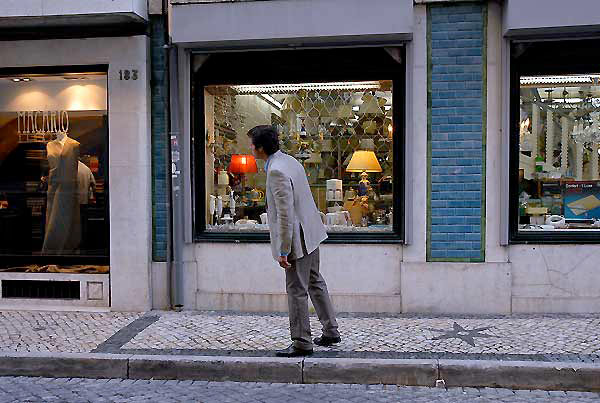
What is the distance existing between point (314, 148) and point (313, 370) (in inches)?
124

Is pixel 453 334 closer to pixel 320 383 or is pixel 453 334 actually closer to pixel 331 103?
pixel 320 383

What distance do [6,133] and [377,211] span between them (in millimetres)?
4800

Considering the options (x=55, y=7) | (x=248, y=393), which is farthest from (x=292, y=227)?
(x=55, y=7)

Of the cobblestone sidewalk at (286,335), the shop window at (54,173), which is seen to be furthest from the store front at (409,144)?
the shop window at (54,173)

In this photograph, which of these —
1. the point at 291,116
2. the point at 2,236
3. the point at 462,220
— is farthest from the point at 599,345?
the point at 2,236

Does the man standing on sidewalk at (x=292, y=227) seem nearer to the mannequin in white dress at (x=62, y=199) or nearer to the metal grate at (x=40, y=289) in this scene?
the metal grate at (x=40, y=289)

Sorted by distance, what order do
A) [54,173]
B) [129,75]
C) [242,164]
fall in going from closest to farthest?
[129,75], [242,164], [54,173]

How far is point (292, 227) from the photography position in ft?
17.1

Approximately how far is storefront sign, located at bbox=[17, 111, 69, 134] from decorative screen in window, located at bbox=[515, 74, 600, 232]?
5502mm

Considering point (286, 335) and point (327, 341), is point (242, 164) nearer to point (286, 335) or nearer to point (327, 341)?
point (286, 335)

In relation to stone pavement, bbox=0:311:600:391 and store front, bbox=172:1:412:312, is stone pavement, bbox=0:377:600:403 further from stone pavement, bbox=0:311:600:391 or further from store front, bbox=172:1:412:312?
store front, bbox=172:1:412:312

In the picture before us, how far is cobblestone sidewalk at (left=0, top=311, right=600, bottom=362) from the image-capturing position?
5.52m

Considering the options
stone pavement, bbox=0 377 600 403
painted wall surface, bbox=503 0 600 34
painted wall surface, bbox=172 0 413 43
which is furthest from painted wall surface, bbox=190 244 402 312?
painted wall surface, bbox=503 0 600 34

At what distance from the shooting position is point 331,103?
7492 millimetres
